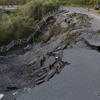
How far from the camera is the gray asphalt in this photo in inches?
339

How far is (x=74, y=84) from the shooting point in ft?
31.0

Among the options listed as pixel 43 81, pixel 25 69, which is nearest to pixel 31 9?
pixel 25 69

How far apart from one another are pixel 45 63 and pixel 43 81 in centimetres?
267

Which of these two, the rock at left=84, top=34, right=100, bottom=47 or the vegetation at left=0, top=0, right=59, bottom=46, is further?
the vegetation at left=0, top=0, right=59, bottom=46

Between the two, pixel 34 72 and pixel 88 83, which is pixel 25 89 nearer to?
pixel 34 72

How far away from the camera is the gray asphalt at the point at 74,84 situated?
8.61m

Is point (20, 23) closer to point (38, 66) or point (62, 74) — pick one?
point (38, 66)

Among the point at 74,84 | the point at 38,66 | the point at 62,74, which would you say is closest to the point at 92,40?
the point at 38,66

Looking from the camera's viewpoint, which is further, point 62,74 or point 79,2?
point 79,2

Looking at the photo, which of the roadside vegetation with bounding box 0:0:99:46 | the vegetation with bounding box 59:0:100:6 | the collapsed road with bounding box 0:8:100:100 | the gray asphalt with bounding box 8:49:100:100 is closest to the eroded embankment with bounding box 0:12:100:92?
the collapsed road with bounding box 0:8:100:100

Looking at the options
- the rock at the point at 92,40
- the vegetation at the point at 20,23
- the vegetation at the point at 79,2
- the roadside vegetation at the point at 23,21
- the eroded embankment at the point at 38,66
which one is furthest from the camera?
the vegetation at the point at 79,2

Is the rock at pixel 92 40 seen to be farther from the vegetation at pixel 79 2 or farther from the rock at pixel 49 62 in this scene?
the vegetation at pixel 79 2

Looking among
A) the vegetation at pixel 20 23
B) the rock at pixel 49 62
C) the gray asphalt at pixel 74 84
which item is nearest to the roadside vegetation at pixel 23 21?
the vegetation at pixel 20 23

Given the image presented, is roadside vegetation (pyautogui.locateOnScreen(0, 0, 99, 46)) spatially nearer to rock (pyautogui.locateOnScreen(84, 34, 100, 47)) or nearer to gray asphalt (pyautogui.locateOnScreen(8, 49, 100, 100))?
rock (pyautogui.locateOnScreen(84, 34, 100, 47))
